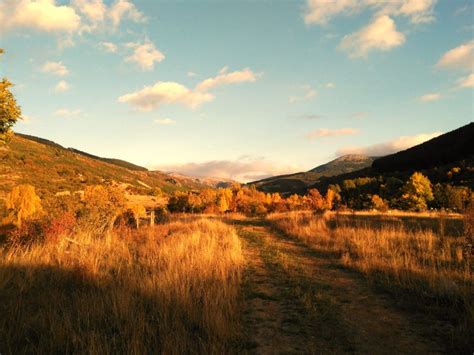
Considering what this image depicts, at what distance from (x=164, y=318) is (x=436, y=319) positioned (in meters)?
4.26

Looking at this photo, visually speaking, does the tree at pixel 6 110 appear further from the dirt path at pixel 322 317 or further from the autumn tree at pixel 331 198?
the autumn tree at pixel 331 198

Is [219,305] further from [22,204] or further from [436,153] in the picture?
[436,153]

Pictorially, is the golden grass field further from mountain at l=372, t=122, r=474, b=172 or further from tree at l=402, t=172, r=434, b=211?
mountain at l=372, t=122, r=474, b=172

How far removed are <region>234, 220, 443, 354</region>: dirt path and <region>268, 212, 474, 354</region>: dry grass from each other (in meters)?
0.58

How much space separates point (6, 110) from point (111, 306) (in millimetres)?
10087

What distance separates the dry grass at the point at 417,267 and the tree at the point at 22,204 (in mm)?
15075

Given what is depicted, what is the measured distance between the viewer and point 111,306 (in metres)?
4.59

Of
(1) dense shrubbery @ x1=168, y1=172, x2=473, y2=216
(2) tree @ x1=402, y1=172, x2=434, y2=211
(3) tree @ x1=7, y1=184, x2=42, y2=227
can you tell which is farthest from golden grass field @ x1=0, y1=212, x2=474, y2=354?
(2) tree @ x1=402, y1=172, x2=434, y2=211

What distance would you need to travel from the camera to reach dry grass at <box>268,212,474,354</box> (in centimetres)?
493

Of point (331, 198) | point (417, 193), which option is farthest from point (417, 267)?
point (331, 198)

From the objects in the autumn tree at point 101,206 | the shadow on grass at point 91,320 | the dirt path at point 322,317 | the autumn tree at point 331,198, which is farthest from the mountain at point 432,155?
the shadow on grass at point 91,320

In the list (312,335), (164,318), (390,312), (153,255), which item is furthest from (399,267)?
(153,255)

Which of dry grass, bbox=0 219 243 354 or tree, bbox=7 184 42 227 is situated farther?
tree, bbox=7 184 42 227

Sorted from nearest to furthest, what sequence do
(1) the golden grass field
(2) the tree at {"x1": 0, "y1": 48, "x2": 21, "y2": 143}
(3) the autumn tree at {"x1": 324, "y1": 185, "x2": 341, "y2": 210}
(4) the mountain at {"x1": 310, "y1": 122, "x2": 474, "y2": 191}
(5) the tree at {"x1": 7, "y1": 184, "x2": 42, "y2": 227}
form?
(1) the golden grass field < (2) the tree at {"x1": 0, "y1": 48, "x2": 21, "y2": 143} < (5) the tree at {"x1": 7, "y1": 184, "x2": 42, "y2": 227} < (3) the autumn tree at {"x1": 324, "y1": 185, "x2": 341, "y2": 210} < (4) the mountain at {"x1": 310, "y1": 122, "x2": 474, "y2": 191}
